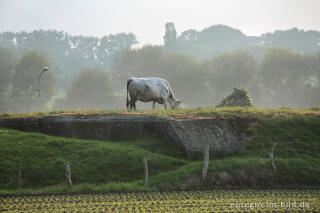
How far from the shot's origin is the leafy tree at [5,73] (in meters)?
65.6

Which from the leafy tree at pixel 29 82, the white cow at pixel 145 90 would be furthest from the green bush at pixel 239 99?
the leafy tree at pixel 29 82

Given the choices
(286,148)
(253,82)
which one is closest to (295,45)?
(253,82)

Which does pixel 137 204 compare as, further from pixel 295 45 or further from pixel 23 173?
pixel 295 45

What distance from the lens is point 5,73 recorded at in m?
67.4

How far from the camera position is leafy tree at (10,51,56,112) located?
209 ft

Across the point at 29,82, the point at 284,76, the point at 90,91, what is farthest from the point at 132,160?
the point at 284,76

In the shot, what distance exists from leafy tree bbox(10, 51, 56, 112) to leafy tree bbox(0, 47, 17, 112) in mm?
1856

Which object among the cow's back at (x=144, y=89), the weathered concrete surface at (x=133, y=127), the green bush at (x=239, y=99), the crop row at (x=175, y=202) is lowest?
the crop row at (x=175, y=202)

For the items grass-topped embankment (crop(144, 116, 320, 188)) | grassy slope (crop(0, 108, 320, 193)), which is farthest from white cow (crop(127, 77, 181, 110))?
grass-topped embankment (crop(144, 116, 320, 188))

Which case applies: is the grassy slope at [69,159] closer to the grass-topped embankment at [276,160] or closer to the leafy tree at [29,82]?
the grass-topped embankment at [276,160]

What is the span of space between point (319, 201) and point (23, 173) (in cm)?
1225

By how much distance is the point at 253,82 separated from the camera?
64.4 meters

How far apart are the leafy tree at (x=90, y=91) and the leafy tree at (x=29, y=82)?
4.08 meters

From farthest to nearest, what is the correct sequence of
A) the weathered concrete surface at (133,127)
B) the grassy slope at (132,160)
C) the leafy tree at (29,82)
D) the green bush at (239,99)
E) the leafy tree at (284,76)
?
the leafy tree at (29,82), the leafy tree at (284,76), the green bush at (239,99), the weathered concrete surface at (133,127), the grassy slope at (132,160)
